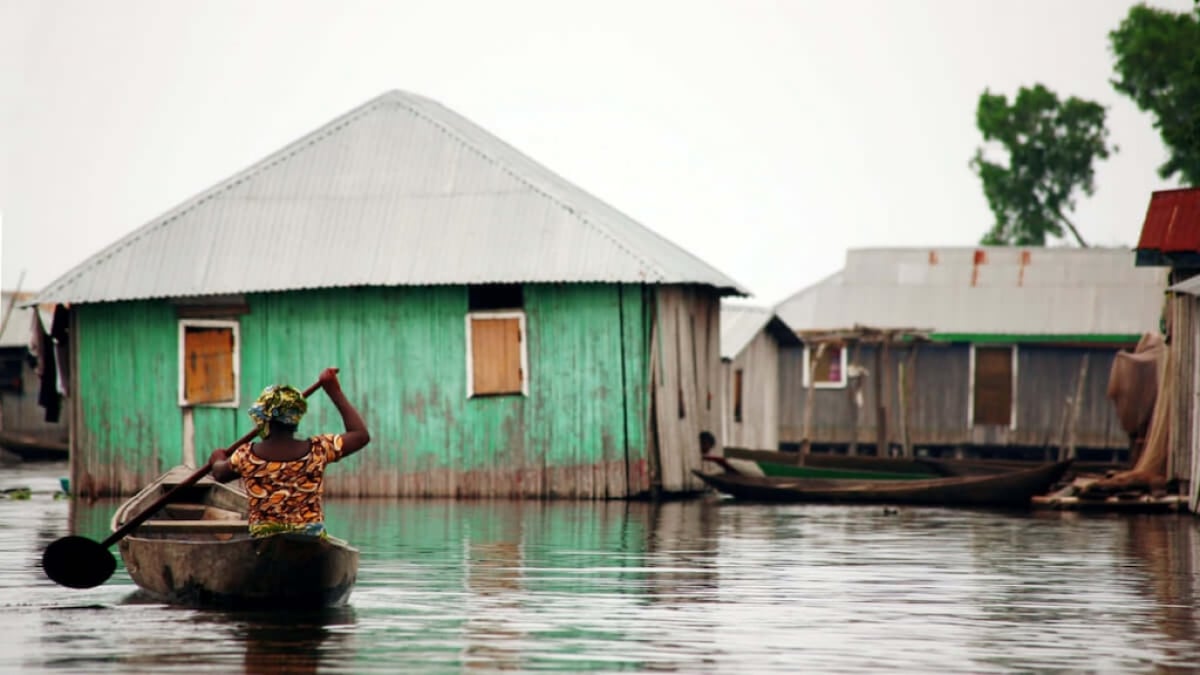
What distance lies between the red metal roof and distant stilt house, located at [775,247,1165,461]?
15666 millimetres

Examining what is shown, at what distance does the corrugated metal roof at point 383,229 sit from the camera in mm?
27859

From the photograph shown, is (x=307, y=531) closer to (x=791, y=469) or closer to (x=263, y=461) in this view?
(x=263, y=461)

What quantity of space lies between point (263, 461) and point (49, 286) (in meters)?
16.8

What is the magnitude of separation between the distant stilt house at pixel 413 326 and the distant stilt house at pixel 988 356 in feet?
50.3

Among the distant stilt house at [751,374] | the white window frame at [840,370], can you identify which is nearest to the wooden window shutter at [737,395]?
the distant stilt house at [751,374]

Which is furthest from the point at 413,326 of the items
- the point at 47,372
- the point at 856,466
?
the point at 856,466

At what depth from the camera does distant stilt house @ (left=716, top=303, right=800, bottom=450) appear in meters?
38.4

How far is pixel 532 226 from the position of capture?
28266 mm


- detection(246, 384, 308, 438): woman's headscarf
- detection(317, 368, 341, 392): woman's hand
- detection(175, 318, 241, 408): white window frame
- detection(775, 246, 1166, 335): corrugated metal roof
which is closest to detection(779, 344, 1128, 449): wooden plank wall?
detection(775, 246, 1166, 335): corrugated metal roof

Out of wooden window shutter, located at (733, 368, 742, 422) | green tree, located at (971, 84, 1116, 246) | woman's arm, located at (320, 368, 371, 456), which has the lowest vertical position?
woman's arm, located at (320, 368, 371, 456)

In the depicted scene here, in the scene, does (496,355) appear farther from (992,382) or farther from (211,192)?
(992,382)

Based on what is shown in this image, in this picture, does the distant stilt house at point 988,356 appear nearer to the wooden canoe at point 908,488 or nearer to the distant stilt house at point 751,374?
the distant stilt house at point 751,374

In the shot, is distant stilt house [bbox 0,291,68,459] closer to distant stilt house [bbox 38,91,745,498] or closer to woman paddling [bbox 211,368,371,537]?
distant stilt house [bbox 38,91,745,498]

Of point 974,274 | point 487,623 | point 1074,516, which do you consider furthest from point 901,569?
point 974,274
